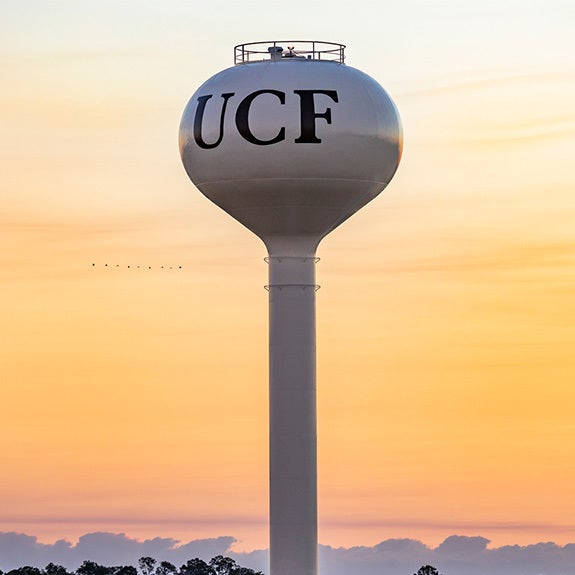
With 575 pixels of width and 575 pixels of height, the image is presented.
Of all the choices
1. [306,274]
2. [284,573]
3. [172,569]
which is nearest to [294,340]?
[306,274]

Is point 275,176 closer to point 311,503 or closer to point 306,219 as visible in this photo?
point 306,219

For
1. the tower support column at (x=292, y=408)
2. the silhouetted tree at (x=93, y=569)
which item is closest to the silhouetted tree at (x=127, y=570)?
the silhouetted tree at (x=93, y=569)

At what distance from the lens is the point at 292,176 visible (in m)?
60.6

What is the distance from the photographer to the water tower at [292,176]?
60469 mm

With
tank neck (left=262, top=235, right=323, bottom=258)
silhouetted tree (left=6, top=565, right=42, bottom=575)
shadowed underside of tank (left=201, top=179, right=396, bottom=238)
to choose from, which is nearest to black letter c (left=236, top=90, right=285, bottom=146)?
shadowed underside of tank (left=201, top=179, right=396, bottom=238)

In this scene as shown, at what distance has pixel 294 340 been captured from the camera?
62625mm

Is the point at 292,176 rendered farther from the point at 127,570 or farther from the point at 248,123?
the point at 127,570

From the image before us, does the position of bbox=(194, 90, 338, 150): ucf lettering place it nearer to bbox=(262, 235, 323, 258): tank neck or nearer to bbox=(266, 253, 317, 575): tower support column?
bbox=(262, 235, 323, 258): tank neck

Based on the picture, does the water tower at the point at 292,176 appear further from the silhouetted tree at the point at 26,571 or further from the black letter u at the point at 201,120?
the silhouetted tree at the point at 26,571

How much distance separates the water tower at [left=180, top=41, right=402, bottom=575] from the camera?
60469mm

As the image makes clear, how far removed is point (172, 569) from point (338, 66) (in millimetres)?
50439

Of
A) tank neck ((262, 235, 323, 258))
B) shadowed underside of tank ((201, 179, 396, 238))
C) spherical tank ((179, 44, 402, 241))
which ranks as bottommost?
tank neck ((262, 235, 323, 258))

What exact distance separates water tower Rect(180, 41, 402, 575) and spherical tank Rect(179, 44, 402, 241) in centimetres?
Result: 3

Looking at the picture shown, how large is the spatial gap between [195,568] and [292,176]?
164 feet
